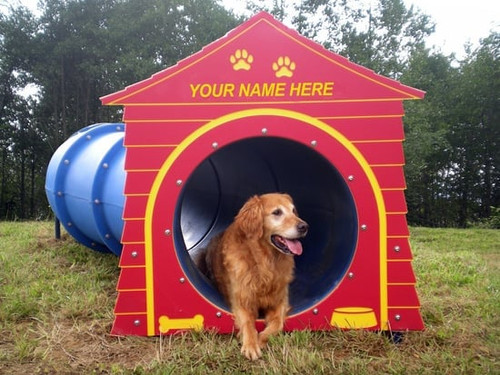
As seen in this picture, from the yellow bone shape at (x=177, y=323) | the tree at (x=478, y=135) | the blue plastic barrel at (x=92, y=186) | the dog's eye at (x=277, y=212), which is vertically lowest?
the yellow bone shape at (x=177, y=323)

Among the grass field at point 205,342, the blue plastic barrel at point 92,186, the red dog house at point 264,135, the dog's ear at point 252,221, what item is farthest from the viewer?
the blue plastic barrel at point 92,186

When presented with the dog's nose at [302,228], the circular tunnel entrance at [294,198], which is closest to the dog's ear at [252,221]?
the dog's nose at [302,228]

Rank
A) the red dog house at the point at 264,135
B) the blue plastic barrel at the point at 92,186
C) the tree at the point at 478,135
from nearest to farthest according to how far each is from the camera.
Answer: the red dog house at the point at 264,135
the blue plastic barrel at the point at 92,186
the tree at the point at 478,135

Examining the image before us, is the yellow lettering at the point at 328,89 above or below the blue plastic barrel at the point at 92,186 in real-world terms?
above

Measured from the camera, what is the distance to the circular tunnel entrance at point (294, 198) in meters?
3.18

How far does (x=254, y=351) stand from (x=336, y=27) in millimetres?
17699

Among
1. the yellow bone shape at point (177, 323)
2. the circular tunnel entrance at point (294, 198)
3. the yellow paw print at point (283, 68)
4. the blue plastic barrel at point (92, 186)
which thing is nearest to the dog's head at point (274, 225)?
the circular tunnel entrance at point (294, 198)

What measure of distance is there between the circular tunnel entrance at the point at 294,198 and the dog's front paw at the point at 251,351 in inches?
17.2

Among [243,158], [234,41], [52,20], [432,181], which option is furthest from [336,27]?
[234,41]

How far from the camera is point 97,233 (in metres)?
4.38

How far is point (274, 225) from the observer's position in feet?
10.4

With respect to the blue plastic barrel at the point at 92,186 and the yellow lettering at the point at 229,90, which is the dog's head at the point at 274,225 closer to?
the yellow lettering at the point at 229,90

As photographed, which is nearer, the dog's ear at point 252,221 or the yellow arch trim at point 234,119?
the yellow arch trim at point 234,119

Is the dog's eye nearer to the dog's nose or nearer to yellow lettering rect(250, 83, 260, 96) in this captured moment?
the dog's nose
